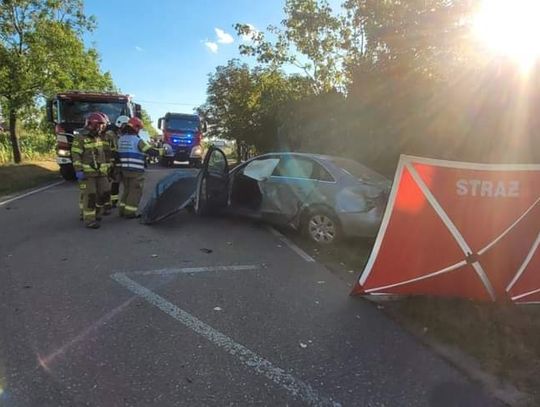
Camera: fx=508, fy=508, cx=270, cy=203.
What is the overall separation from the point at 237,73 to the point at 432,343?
3337 centimetres

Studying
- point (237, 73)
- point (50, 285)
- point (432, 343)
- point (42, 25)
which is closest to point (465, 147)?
point (432, 343)

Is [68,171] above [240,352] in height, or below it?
below

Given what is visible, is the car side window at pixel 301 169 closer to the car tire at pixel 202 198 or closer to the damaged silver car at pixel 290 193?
the damaged silver car at pixel 290 193

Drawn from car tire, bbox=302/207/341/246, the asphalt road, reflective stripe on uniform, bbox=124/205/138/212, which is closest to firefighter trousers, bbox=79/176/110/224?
reflective stripe on uniform, bbox=124/205/138/212

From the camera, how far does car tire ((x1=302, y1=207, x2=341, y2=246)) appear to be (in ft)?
23.5

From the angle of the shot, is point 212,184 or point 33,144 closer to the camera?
point 212,184

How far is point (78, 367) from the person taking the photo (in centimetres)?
340

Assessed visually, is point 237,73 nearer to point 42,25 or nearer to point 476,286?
point 42,25

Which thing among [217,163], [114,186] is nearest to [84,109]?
[114,186]

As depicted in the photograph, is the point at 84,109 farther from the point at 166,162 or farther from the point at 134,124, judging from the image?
the point at 166,162

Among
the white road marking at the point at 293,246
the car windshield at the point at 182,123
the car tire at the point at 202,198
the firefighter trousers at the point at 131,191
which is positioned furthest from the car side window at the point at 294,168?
the car windshield at the point at 182,123

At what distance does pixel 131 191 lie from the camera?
8812 mm

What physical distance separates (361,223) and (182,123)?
67.6ft

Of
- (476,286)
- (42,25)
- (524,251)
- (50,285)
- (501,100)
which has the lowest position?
(50,285)
